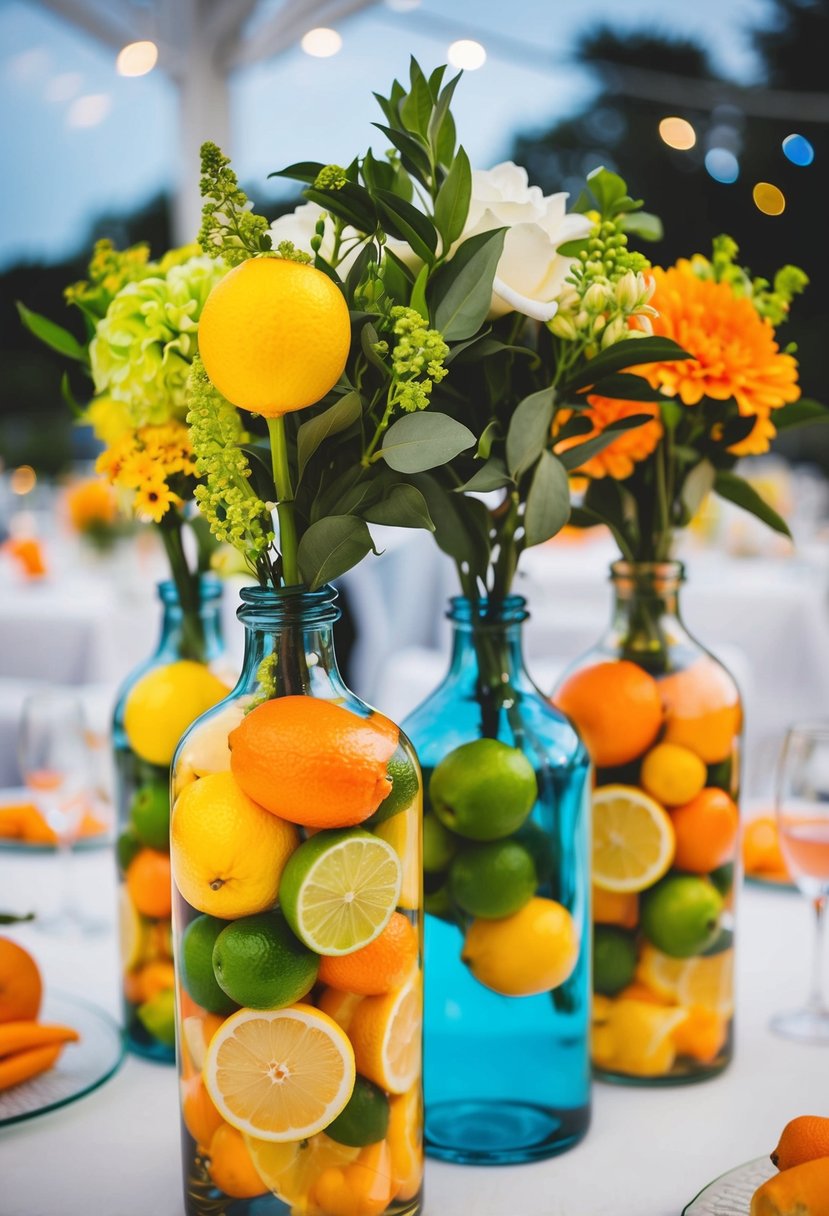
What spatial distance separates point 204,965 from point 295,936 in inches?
2.2

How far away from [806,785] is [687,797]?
0.13m

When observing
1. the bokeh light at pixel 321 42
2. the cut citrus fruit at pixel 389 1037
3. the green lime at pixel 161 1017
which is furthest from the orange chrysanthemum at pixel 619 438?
the bokeh light at pixel 321 42

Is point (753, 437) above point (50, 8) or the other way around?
the other way around

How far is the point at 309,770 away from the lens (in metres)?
0.50

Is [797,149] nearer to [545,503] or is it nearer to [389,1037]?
[545,503]

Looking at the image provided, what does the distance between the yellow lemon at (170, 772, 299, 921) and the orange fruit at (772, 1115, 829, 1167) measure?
0.28 m

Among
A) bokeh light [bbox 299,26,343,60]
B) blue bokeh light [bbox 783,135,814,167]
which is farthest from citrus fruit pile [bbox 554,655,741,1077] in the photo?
bokeh light [bbox 299,26,343,60]

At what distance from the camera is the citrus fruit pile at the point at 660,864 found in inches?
28.8

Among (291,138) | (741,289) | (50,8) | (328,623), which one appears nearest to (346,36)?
(291,138)

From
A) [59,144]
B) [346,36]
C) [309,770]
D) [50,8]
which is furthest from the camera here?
[59,144]

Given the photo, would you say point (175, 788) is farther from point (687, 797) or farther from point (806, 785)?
point (806, 785)

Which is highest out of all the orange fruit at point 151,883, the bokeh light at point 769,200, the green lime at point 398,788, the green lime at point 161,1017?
the bokeh light at point 769,200

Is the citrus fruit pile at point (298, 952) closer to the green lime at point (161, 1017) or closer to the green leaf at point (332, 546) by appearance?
the green leaf at point (332, 546)

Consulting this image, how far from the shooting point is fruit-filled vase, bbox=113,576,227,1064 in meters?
Answer: 0.75
